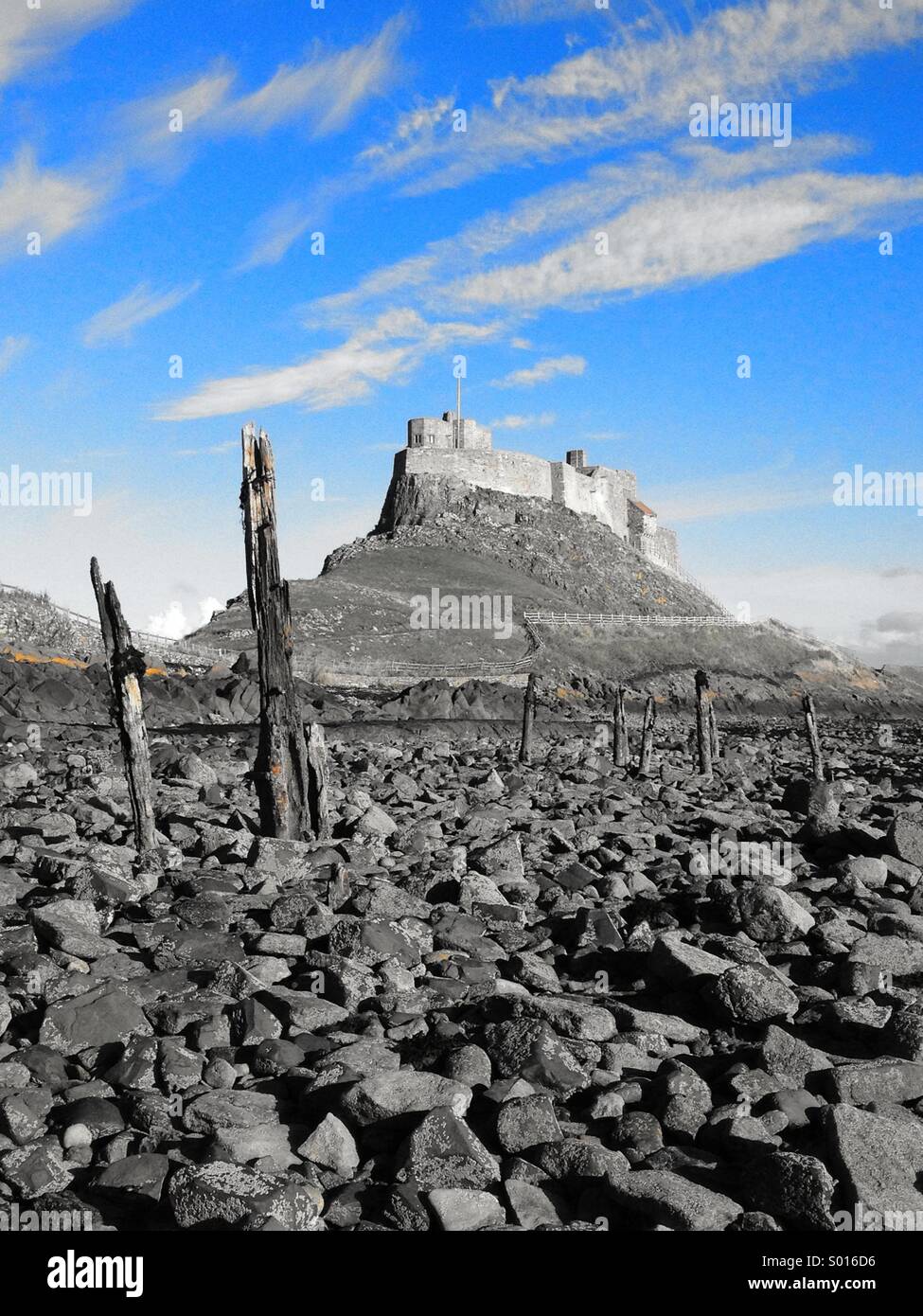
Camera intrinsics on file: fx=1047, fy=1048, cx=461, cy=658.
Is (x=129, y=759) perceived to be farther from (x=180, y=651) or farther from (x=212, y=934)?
(x=180, y=651)

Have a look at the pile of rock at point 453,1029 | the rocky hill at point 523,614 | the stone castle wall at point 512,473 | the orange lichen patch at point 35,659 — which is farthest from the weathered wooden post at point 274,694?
the stone castle wall at point 512,473

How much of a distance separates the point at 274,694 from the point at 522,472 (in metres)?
103

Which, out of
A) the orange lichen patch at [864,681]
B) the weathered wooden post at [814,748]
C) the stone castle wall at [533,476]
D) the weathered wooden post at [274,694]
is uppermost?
the stone castle wall at [533,476]

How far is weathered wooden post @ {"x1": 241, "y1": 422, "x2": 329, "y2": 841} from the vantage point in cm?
1166

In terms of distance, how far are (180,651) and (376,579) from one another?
3393cm

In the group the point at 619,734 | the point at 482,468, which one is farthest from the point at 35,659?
the point at 482,468

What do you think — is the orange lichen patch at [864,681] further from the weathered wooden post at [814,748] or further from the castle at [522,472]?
the weathered wooden post at [814,748]

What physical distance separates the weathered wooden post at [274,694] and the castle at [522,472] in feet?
322

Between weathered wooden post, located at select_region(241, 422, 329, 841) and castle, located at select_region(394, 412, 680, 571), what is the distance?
9809cm

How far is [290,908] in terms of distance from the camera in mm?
8680

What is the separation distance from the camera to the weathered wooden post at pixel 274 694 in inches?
459

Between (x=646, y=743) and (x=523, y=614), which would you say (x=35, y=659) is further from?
(x=523, y=614)
